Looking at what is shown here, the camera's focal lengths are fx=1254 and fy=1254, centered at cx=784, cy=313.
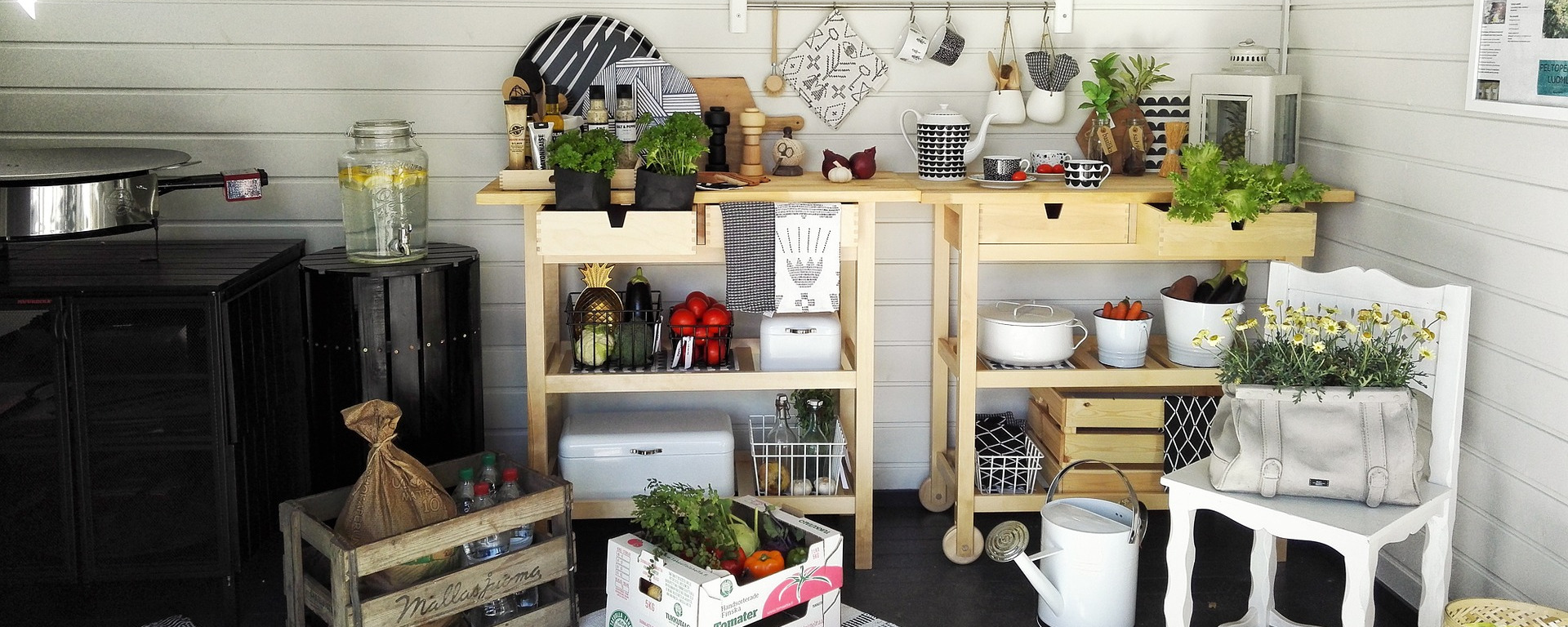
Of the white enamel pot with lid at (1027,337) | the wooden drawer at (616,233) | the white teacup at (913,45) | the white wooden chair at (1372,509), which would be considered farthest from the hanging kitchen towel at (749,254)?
the white wooden chair at (1372,509)

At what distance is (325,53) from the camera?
3545 mm

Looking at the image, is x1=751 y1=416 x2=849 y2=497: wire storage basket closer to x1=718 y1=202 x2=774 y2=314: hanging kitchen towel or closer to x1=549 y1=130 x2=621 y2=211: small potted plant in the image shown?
x1=718 y1=202 x2=774 y2=314: hanging kitchen towel

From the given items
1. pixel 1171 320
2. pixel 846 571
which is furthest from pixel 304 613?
pixel 1171 320

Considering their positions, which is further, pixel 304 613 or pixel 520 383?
pixel 520 383

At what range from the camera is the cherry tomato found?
3.39 m

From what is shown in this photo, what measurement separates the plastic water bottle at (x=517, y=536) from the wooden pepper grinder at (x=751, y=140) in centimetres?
103

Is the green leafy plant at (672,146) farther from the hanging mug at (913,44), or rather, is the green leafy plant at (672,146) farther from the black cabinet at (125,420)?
the black cabinet at (125,420)

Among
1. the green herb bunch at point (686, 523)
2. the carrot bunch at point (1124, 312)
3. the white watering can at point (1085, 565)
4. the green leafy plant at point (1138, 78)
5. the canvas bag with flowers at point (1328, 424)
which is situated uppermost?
the green leafy plant at point (1138, 78)

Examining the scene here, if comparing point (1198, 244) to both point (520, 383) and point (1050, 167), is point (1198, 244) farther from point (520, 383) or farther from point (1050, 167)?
point (520, 383)

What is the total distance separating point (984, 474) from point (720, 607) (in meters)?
1.24

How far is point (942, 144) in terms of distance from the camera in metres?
3.37

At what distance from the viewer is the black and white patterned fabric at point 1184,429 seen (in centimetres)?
351

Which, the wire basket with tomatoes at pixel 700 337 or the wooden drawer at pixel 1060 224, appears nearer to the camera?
Answer: the wooden drawer at pixel 1060 224

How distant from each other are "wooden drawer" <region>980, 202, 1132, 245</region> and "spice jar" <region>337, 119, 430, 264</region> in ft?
4.75
